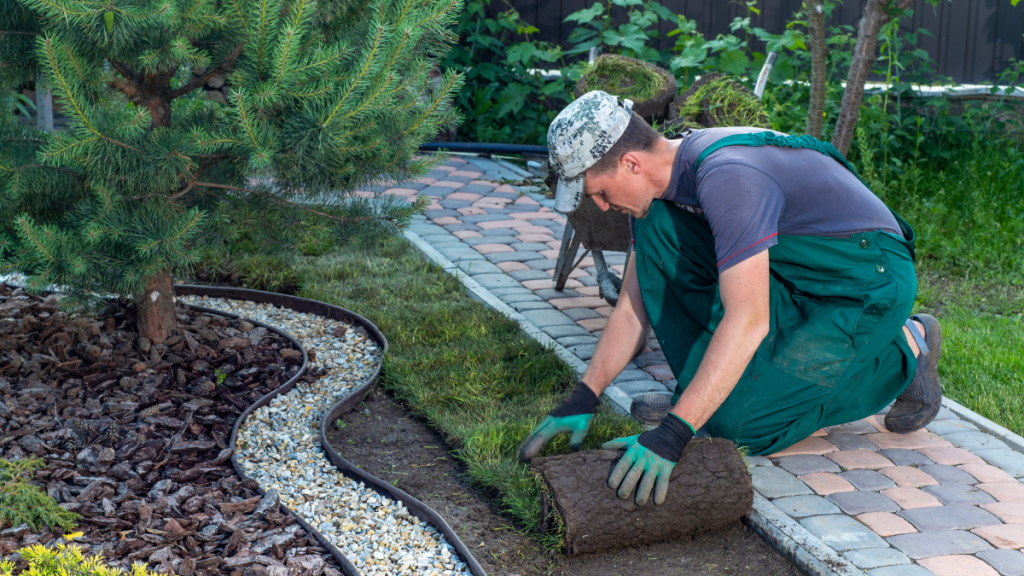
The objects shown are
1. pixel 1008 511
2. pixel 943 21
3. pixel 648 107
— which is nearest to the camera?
pixel 1008 511

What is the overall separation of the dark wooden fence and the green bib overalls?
21.1 ft

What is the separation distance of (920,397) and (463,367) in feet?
5.96

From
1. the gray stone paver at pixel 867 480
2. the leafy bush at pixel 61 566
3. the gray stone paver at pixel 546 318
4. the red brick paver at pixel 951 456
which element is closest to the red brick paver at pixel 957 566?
the gray stone paver at pixel 867 480

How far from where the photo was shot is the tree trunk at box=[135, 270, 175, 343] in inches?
142

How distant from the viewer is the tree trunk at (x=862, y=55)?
4.92 metres

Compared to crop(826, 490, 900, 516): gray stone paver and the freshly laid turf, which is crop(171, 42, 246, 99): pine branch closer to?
the freshly laid turf

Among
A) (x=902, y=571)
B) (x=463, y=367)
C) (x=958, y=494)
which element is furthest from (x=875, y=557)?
(x=463, y=367)

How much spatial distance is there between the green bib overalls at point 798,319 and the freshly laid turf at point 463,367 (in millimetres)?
421

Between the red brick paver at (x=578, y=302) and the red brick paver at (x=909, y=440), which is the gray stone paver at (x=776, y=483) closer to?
the red brick paver at (x=909, y=440)

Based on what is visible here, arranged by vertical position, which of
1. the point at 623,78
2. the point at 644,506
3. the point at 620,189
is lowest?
the point at 644,506

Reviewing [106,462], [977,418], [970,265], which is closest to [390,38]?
[106,462]

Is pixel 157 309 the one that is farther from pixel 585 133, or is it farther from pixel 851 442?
pixel 851 442

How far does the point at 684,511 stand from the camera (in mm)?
2568

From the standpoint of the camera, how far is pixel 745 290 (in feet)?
7.97
